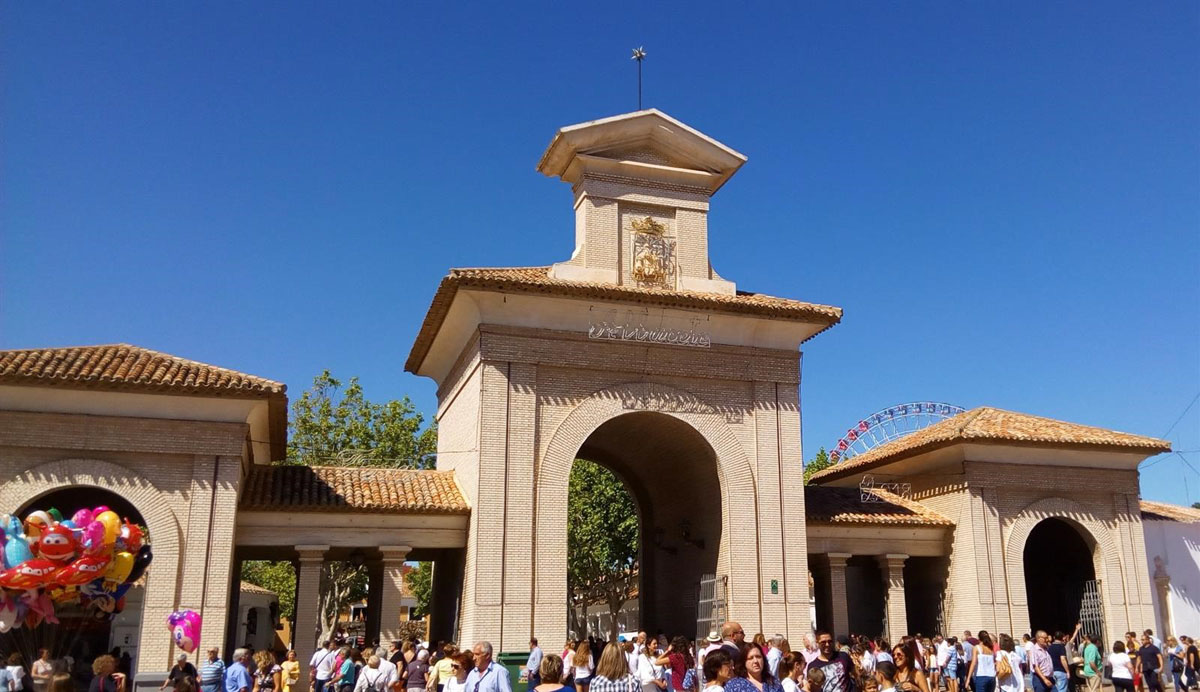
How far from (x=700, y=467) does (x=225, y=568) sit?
9491 mm

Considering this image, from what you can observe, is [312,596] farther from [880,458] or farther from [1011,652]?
[880,458]

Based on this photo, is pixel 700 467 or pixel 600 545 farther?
pixel 600 545

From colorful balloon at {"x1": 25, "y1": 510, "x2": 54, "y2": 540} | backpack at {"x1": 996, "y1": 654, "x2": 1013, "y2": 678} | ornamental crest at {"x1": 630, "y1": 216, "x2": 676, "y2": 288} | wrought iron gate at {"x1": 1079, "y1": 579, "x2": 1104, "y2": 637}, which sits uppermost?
ornamental crest at {"x1": 630, "y1": 216, "x2": 676, "y2": 288}

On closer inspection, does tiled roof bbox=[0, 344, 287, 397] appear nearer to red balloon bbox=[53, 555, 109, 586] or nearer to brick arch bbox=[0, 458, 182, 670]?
brick arch bbox=[0, 458, 182, 670]

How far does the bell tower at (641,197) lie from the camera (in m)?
20.7

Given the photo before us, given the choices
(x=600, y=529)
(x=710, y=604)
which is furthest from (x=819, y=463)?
(x=710, y=604)

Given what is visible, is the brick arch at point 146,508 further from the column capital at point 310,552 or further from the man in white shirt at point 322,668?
the man in white shirt at point 322,668

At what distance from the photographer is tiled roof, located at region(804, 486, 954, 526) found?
21.9m

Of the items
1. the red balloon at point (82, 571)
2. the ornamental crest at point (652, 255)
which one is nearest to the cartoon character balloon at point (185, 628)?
the red balloon at point (82, 571)

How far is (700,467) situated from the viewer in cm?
2108

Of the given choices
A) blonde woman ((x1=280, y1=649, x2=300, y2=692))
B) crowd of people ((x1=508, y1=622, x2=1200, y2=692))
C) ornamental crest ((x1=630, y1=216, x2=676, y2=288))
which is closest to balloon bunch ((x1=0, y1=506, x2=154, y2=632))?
blonde woman ((x1=280, y1=649, x2=300, y2=692))

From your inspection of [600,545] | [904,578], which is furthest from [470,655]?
[600,545]

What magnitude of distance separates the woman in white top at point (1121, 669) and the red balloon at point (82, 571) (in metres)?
16.3

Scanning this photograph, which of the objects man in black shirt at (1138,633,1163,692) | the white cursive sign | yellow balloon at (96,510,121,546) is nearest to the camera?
yellow balloon at (96,510,121,546)
